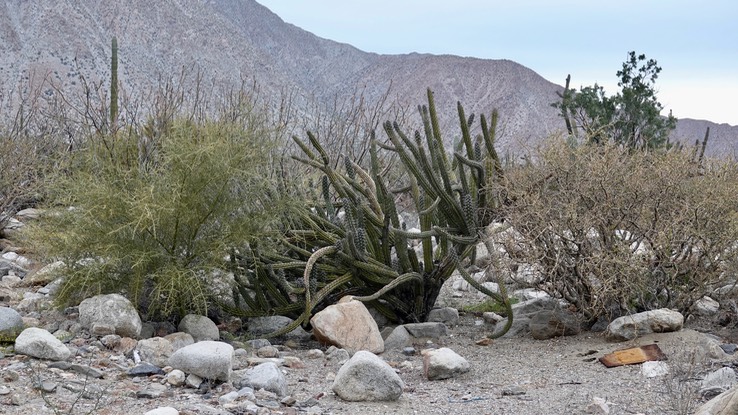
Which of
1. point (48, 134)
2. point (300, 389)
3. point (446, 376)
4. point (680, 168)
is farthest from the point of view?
point (48, 134)

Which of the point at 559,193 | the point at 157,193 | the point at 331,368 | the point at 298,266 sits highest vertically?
the point at 559,193

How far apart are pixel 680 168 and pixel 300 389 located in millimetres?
3645

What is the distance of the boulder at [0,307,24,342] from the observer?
6555 millimetres

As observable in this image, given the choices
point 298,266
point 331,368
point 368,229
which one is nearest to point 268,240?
point 298,266

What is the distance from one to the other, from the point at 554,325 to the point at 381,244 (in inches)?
68.1

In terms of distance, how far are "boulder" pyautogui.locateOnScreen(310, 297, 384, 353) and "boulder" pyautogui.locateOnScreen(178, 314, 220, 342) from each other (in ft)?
2.71

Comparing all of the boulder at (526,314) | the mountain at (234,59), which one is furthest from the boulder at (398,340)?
the mountain at (234,59)

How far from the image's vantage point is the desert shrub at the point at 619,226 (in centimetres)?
722

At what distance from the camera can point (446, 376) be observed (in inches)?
257

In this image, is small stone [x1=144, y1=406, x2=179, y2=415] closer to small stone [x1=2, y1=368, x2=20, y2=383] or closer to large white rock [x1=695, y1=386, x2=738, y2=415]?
small stone [x1=2, y1=368, x2=20, y2=383]

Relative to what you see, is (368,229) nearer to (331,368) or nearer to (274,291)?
(274,291)

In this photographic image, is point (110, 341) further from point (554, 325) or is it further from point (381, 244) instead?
point (554, 325)

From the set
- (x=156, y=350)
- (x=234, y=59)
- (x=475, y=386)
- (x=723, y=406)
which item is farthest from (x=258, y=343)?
(x=234, y=59)

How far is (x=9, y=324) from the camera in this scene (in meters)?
6.78
